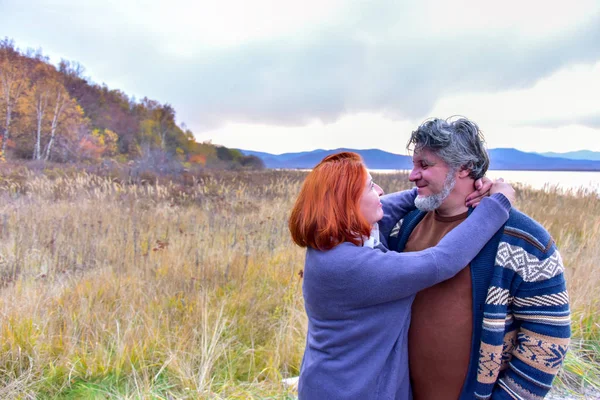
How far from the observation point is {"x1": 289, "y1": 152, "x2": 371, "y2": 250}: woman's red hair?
3.77ft

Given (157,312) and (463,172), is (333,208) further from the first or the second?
(157,312)

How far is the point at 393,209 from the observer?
5.32 feet

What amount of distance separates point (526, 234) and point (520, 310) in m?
0.27

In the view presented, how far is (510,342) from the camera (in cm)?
127

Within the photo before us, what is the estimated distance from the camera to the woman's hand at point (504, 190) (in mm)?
1231

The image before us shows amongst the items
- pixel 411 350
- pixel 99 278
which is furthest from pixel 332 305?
pixel 99 278

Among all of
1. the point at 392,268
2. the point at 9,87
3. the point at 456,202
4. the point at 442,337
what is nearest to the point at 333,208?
the point at 392,268

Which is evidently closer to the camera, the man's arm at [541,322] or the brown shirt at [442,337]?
the man's arm at [541,322]

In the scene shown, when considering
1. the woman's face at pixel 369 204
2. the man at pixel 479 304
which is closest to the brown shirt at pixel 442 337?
the man at pixel 479 304

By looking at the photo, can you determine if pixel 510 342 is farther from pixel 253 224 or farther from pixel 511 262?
pixel 253 224

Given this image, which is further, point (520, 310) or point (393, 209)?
point (393, 209)

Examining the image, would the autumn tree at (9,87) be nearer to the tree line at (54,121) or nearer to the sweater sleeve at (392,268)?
the tree line at (54,121)

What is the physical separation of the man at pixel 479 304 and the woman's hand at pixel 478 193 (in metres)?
0.02

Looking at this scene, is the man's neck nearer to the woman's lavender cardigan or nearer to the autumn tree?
the woman's lavender cardigan
